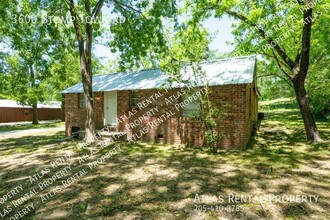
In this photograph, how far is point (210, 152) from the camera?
10.1 metres

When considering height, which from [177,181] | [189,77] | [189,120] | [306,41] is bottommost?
[177,181]

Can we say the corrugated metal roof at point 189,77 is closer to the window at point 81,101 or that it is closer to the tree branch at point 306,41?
the window at point 81,101

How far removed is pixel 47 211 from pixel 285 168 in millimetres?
7090

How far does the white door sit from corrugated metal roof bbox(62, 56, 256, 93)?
1.82ft

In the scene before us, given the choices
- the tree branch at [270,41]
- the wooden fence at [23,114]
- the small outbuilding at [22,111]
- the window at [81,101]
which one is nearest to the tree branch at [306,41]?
the tree branch at [270,41]

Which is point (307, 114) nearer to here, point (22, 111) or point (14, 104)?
point (22, 111)

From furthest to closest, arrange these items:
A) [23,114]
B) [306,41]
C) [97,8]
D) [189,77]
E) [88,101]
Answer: [23,114], [88,101], [97,8], [189,77], [306,41]

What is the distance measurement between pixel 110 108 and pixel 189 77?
662cm

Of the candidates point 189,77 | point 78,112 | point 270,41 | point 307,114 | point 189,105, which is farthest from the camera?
point 78,112

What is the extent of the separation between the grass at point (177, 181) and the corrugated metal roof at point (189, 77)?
337 cm

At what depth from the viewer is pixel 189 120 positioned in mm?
11609

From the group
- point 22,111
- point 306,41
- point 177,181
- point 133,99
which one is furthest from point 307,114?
point 22,111

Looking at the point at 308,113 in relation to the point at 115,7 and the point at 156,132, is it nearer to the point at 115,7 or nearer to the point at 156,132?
the point at 156,132

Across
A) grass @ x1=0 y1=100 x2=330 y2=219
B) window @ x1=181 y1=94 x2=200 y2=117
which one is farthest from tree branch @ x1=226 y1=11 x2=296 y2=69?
window @ x1=181 y1=94 x2=200 y2=117
